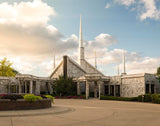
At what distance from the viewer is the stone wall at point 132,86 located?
32.8m

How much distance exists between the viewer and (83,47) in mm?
57906

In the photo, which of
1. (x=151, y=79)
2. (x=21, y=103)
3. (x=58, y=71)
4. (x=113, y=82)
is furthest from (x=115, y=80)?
(x=21, y=103)

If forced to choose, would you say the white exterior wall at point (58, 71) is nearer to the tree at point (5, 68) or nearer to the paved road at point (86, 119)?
the tree at point (5, 68)

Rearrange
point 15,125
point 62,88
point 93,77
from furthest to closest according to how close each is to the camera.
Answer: point 62,88 < point 93,77 < point 15,125

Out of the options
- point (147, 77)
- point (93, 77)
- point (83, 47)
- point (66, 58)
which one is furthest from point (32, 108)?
point (83, 47)

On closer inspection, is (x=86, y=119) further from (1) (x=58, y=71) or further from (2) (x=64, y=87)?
(1) (x=58, y=71)

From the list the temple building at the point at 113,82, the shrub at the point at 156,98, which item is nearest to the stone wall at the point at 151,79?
the temple building at the point at 113,82

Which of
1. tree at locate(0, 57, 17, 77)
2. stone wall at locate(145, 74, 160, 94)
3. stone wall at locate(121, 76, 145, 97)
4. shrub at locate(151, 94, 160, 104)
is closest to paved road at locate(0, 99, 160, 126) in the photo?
shrub at locate(151, 94, 160, 104)

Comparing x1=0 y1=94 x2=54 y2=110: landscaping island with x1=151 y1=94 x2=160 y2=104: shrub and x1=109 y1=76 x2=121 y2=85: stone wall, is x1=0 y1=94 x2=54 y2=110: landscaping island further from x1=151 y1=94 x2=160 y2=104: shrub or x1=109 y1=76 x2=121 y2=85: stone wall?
x1=109 y1=76 x2=121 y2=85: stone wall

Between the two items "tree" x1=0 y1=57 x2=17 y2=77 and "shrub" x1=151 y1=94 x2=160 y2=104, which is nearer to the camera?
"shrub" x1=151 y1=94 x2=160 y2=104

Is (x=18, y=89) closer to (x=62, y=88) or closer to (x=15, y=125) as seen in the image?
(x=62, y=88)

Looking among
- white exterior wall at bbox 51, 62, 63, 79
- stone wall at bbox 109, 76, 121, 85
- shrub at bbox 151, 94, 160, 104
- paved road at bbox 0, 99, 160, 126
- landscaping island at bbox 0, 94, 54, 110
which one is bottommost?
shrub at bbox 151, 94, 160, 104

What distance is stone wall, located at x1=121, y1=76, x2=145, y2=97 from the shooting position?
32803mm

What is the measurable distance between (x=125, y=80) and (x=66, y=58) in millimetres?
15759
